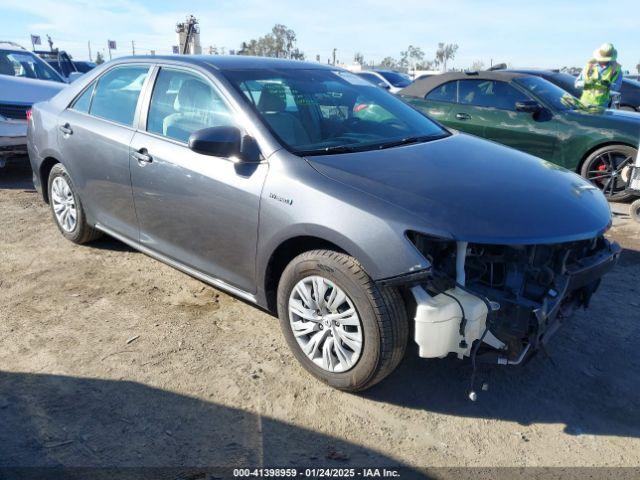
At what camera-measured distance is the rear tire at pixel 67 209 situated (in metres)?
4.79

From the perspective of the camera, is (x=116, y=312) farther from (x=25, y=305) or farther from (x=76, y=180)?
(x=76, y=180)

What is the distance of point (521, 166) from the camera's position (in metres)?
3.44

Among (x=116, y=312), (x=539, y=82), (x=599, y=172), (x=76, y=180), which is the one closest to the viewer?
(x=116, y=312)

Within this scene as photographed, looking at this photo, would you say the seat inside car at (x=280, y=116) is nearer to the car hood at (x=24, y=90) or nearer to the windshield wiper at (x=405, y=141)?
the windshield wiper at (x=405, y=141)

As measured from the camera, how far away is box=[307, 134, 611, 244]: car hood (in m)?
2.65

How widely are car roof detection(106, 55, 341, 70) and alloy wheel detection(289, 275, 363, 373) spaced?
169 cm

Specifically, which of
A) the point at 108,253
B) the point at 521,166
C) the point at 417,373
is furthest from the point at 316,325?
the point at 108,253

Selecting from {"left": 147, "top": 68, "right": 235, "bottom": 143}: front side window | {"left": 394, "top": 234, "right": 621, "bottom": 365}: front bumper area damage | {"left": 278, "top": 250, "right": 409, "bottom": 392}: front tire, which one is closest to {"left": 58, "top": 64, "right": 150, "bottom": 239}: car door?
{"left": 147, "top": 68, "right": 235, "bottom": 143}: front side window

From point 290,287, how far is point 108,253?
255cm

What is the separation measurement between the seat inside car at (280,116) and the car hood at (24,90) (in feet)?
18.2

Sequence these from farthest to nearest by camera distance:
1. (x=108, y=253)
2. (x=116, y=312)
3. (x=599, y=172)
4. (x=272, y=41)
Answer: (x=272, y=41), (x=599, y=172), (x=108, y=253), (x=116, y=312)

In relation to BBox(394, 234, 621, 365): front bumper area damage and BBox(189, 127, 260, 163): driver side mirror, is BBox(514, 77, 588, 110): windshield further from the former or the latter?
BBox(189, 127, 260, 163): driver side mirror

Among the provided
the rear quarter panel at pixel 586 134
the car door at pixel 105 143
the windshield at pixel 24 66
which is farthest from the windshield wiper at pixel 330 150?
the windshield at pixel 24 66

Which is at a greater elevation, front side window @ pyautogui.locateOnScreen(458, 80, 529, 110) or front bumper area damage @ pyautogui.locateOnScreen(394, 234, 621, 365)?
front side window @ pyautogui.locateOnScreen(458, 80, 529, 110)
